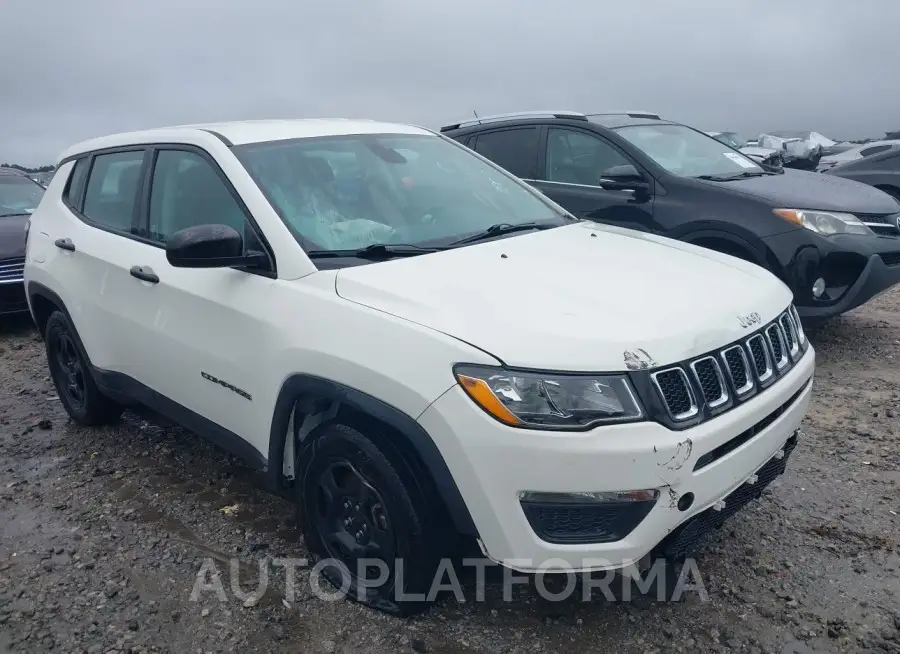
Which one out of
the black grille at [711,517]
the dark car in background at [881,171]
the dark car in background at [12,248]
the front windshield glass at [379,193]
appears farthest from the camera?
the dark car in background at [881,171]

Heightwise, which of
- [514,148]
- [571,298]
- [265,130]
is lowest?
[571,298]

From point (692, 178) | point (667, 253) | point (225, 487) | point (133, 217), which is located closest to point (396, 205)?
point (667, 253)

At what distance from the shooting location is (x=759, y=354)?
2.70 metres

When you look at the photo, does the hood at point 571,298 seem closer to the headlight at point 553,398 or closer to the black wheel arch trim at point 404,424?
the headlight at point 553,398

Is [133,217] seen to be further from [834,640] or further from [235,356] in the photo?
[834,640]

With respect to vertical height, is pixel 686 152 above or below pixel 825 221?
above

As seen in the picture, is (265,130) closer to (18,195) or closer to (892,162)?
(18,195)

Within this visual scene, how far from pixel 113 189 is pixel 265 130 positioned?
1.12 metres

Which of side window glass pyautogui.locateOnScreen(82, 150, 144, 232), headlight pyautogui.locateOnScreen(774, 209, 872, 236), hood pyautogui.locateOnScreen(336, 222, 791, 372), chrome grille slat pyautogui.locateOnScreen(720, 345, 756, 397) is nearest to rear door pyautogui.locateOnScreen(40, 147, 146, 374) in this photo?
side window glass pyautogui.locateOnScreen(82, 150, 144, 232)

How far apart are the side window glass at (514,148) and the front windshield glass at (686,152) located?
30.2 inches

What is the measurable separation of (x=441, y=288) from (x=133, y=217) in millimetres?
1995

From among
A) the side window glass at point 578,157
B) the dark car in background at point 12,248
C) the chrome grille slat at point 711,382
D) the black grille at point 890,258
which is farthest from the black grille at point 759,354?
the dark car in background at point 12,248

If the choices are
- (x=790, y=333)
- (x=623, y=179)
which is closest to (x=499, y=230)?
(x=790, y=333)

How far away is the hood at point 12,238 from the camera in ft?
23.7
